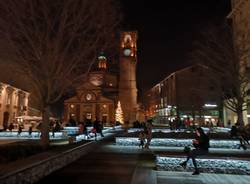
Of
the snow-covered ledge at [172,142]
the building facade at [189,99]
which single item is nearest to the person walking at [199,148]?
the snow-covered ledge at [172,142]

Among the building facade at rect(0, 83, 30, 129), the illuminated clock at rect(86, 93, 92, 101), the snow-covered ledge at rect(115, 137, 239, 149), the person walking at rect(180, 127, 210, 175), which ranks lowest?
the snow-covered ledge at rect(115, 137, 239, 149)

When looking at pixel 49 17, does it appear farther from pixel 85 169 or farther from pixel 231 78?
pixel 231 78

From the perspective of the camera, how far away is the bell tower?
88.5 meters

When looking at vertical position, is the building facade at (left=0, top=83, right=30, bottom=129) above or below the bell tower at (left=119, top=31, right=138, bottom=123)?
below

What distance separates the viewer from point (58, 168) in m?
9.69

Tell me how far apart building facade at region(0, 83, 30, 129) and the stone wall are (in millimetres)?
33573

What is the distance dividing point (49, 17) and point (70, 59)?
2.65m

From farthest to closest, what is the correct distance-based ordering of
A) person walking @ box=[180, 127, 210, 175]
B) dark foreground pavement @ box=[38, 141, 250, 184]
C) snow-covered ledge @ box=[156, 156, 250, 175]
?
snow-covered ledge @ box=[156, 156, 250, 175]
person walking @ box=[180, 127, 210, 175]
dark foreground pavement @ box=[38, 141, 250, 184]

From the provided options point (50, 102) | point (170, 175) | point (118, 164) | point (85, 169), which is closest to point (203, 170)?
point (170, 175)

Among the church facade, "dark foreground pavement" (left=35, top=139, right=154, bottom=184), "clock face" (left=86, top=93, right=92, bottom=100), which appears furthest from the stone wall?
"clock face" (left=86, top=93, right=92, bottom=100)

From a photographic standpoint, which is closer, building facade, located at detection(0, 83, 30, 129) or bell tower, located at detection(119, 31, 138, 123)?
building facade, located at detection(0, 83, 30, 129)

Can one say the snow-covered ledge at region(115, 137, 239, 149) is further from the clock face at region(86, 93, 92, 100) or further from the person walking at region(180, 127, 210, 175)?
the clock face at region(86, 93, 92, 100)

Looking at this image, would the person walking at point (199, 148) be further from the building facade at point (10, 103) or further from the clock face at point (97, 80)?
the clock face at point (97, 80)

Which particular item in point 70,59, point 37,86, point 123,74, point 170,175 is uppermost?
point 123,74
